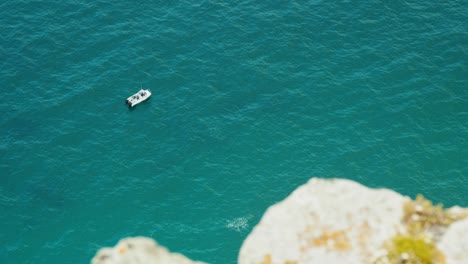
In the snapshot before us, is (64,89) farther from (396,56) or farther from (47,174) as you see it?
(396,56)

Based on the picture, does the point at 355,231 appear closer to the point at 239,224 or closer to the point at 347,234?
the point at 347,234

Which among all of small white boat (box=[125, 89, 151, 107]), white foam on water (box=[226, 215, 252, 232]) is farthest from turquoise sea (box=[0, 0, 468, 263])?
small white boat (box=[125, 89, 151, 107])

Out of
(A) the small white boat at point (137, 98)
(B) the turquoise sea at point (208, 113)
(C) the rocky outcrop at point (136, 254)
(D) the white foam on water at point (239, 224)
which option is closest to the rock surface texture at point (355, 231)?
(C) the rocky outcrop at point (136, 254)

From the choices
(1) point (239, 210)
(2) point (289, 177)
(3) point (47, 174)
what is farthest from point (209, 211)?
(3) point (47, 174)

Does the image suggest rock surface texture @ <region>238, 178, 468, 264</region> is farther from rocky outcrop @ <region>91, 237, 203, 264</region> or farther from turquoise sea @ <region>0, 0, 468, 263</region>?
turquoise sea @ <region>0, 0, 468, 263</region>

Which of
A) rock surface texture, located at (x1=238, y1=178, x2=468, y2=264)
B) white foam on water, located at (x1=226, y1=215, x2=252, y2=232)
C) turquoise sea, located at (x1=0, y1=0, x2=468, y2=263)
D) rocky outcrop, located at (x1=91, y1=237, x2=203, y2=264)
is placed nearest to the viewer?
rock surface texture, located at (x1=238, y1=178, x2=468, y2=264)

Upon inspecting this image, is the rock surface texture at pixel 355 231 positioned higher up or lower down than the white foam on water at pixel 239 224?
lower down

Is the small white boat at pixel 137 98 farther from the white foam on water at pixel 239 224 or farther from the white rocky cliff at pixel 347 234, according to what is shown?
the white rocky cliff at pixel 347 234
